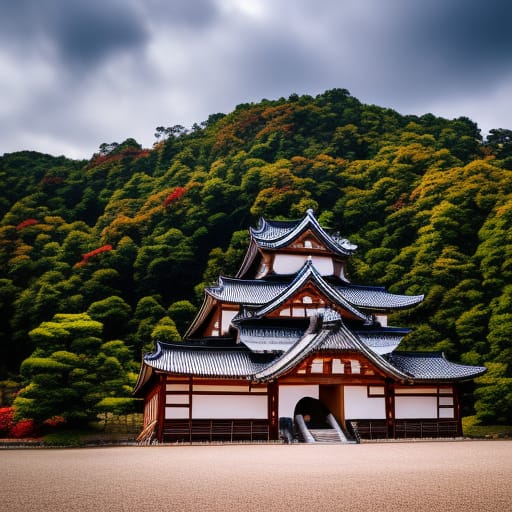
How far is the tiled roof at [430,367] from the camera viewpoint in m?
26.9

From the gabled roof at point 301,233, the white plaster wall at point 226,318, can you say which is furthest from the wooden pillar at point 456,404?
the white plaster wall at point 226,318

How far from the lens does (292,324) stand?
95.9 feet

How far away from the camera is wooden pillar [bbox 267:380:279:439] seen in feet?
83.6

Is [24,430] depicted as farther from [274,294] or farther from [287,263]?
[287,263]

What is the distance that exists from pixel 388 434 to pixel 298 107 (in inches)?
2341

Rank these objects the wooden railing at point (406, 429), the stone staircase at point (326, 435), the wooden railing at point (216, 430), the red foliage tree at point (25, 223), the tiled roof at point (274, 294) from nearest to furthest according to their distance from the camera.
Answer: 1. the stone staircase at point (326, 435)
2. the wooden railing at point (216, 430)
3. the wooden railing at point (406, 429)
4. the tiled roof at point (274, 294)
5. the red foliage tree at point (25, 223)

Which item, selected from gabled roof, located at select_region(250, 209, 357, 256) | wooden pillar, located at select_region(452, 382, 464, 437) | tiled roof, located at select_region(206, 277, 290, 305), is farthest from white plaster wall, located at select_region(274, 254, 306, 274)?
wooden pillar, located at select_region(452, 382, 464, 437)

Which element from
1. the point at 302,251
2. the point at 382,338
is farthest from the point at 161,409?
the point at 302,251

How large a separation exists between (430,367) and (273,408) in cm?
833

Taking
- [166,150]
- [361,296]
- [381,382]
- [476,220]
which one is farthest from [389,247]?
[166,150]

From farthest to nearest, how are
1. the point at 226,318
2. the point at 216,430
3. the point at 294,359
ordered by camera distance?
the point at 226,318
the point at 216,430
the point at 294,359

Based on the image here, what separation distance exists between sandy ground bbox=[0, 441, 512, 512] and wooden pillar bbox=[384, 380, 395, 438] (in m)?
10.7

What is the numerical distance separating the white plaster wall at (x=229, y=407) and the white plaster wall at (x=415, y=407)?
636 centimetres

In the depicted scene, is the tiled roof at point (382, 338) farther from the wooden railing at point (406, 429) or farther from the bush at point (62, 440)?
the bush at point (62, 440)
